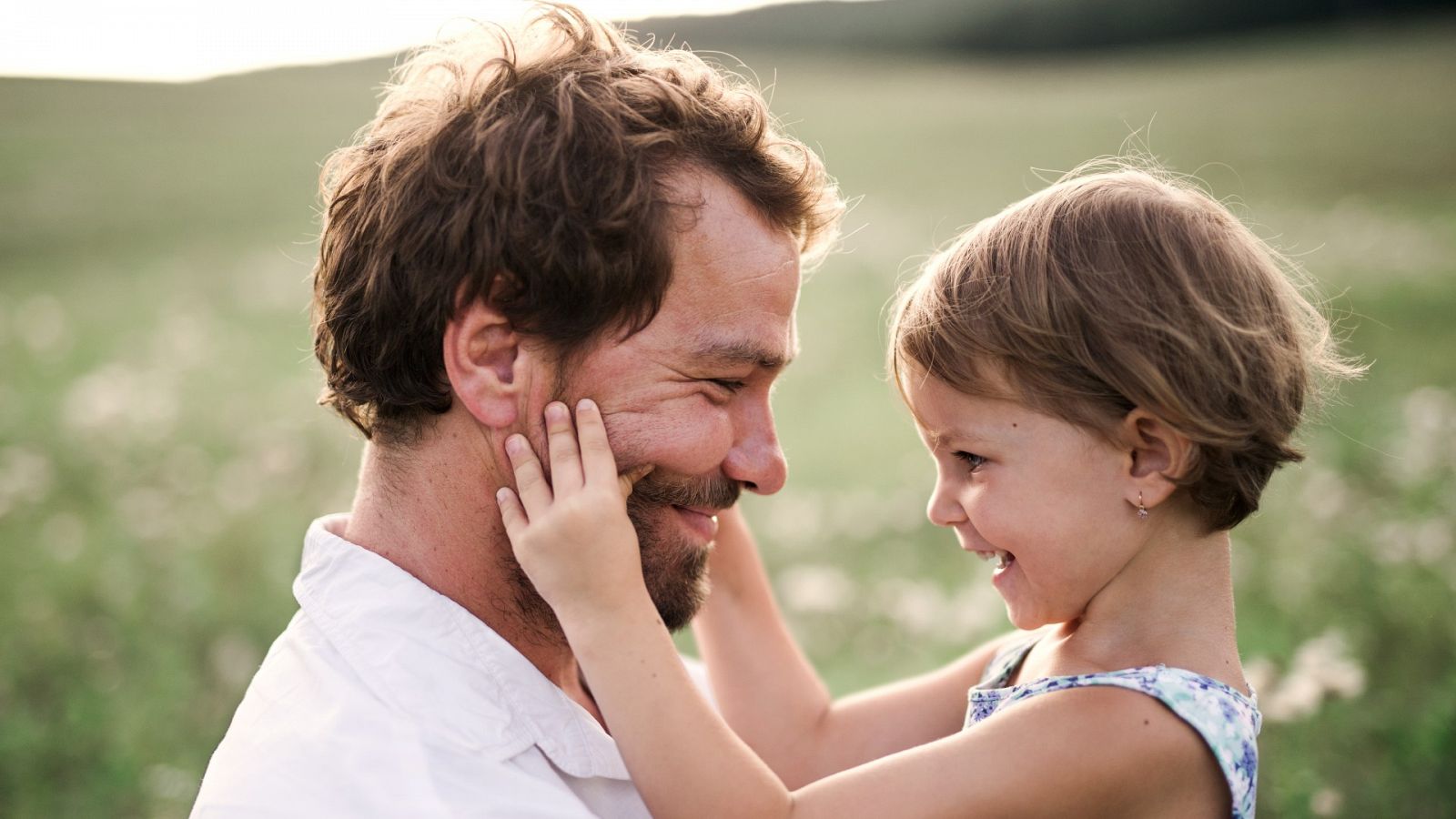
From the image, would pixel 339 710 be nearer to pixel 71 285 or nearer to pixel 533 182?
pixel 533 182

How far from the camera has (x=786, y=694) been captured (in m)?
3.56

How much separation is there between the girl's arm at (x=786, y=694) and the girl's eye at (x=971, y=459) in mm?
729

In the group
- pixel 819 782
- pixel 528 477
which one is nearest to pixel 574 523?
pixel 528 477

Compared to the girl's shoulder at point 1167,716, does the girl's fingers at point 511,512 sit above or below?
above

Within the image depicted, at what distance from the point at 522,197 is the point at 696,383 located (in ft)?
2.07

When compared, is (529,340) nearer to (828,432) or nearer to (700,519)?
(700,519)

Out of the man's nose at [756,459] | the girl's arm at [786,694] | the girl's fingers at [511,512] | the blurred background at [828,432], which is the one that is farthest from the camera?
the blurred background at [828,432]

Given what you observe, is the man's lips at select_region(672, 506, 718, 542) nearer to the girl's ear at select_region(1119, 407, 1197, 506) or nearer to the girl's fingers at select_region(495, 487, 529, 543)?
the girl's fingers at select_region(495, 487, 529, 543)

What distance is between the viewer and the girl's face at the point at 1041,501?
2682mm

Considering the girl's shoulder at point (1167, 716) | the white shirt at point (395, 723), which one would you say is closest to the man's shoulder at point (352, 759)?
the white shirt at point (395, 723)

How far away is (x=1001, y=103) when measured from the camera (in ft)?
101

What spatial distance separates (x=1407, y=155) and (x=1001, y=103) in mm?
12120

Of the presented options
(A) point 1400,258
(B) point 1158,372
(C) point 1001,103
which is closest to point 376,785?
(B) point 1158,372

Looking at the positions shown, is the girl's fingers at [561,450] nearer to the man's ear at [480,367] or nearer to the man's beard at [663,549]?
the man's ear at [480,367]
